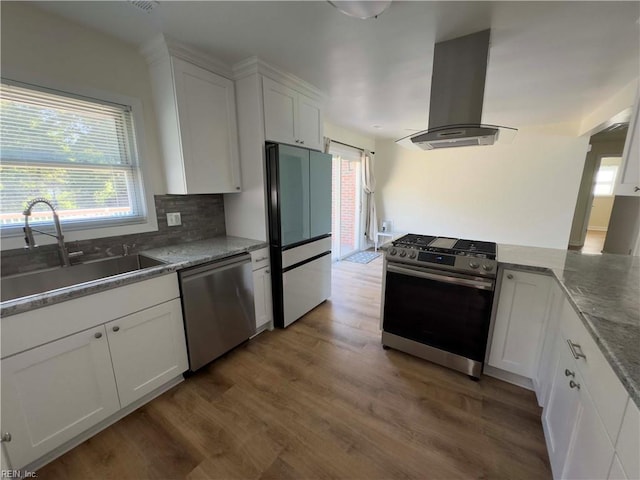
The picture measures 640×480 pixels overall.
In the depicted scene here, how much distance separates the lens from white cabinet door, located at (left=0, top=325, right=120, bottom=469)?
47.0 inches

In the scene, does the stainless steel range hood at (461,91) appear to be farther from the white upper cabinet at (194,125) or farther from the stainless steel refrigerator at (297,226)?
the white upper cabinet at (194,125)

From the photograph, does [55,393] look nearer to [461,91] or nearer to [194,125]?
[194,125]

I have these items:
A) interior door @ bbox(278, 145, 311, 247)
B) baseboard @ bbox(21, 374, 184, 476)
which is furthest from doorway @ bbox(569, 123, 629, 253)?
baseboard @ bbox(21, 374, 184, 476)

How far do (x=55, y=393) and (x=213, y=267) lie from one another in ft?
3.30

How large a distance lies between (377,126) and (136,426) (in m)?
4.44

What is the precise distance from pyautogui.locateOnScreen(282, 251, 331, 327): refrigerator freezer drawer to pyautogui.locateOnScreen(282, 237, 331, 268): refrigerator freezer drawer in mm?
81

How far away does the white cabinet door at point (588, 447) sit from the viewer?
0.81 m

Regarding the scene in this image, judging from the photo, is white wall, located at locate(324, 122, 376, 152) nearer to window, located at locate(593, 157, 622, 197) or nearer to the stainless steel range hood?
the stainless steel range hood

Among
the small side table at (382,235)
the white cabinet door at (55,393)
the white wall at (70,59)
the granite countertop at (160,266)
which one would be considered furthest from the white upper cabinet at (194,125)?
the small side table at (382,235)

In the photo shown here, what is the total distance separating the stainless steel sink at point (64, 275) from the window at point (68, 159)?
0.90 ft

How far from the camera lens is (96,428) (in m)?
1.52

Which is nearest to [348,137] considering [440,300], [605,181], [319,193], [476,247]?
[319,193]

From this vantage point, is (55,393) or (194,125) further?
(194,125)

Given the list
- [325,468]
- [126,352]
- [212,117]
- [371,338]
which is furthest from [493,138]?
[126,352]
